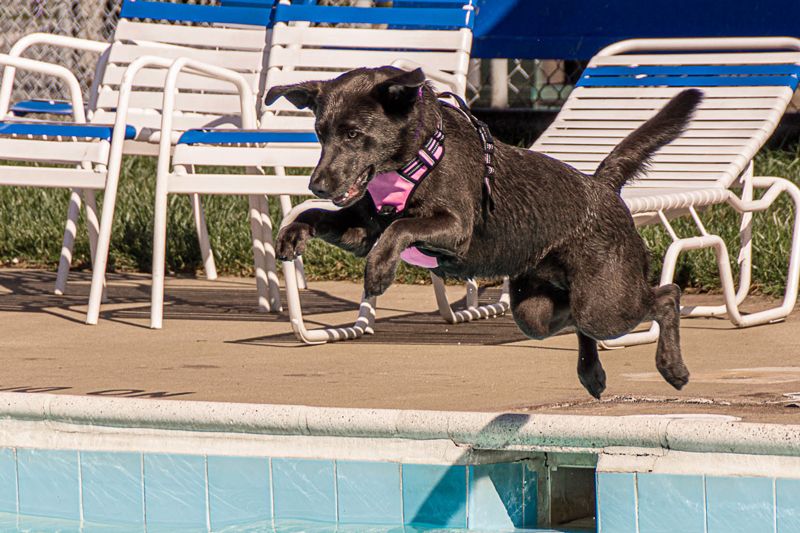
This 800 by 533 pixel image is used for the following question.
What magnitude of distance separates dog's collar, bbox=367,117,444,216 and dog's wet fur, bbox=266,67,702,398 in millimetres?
15

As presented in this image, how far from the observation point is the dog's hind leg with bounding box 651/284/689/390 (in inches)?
133

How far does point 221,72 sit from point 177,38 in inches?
44.7

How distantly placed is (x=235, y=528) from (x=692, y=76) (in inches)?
149

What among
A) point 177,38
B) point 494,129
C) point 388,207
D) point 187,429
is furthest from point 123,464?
point 494,129

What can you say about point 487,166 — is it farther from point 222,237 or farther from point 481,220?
point 222,237

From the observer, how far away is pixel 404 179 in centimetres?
290

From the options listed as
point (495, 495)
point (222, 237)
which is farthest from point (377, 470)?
point (222, 237)

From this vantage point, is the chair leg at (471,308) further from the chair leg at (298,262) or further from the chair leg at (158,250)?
the chair leg at (158,250)

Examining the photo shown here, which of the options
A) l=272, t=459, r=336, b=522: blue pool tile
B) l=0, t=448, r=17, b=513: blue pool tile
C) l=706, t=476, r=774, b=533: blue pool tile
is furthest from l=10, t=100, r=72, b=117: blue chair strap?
l=706, t=476, r=774, b=533: blue pool tile

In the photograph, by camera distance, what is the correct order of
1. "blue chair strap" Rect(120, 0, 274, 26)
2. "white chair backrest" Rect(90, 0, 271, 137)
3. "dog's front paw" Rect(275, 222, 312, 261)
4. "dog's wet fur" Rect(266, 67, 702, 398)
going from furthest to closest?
"blue chair strap" Rect(120, 0, 274, 26) < "white chair backrest" Rect(90, 0, 271, 137) < "dog's front paw" Rect(275, 222, 312, 261) < "dog's wet fur" Rect(266, 67, 702, 398)

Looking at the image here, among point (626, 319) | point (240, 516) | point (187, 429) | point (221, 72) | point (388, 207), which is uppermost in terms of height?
point (221, 72)

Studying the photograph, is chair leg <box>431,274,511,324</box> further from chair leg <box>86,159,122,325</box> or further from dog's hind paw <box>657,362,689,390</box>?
dog's hind paw <box>657,362,689,390</box>

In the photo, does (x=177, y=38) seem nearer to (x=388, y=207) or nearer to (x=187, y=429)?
(x=187, y=429)

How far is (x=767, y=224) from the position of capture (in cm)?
698
